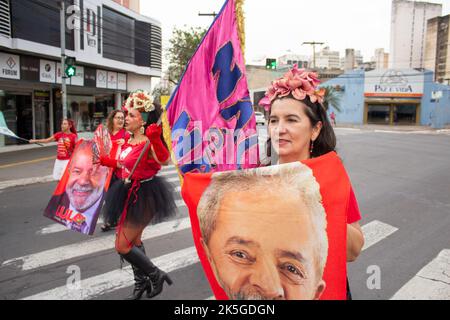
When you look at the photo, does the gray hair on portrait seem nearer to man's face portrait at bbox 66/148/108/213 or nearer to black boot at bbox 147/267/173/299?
black boot at bbox 147/267/173/299

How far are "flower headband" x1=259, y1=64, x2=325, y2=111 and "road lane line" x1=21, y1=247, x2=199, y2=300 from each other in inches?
117

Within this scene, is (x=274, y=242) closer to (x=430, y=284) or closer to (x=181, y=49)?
(x=430, y=284)

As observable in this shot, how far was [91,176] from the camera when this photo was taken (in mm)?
5102

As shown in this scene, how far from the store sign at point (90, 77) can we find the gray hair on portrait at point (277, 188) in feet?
67.9

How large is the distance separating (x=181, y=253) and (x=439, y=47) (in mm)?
59659

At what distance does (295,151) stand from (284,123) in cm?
16

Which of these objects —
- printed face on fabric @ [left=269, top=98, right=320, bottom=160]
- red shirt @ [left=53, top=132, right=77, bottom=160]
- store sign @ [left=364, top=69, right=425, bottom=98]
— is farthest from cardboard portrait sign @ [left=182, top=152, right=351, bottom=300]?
store sign @ [left=364, top=69, right=425, bottom=98]

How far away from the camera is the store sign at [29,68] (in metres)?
16.3

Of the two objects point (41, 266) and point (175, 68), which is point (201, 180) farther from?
point (175, 68)

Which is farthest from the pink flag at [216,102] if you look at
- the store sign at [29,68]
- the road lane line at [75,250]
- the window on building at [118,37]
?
the window on building at [118,37]

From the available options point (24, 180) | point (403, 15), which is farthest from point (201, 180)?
point (403, 15)

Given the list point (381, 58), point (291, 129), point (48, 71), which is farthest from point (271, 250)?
point (381, 58)

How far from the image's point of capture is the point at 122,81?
24781mm

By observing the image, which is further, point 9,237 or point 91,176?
point 9,237
